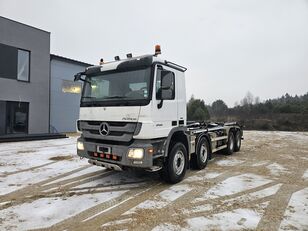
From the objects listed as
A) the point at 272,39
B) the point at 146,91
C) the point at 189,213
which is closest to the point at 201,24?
the point at 272,39

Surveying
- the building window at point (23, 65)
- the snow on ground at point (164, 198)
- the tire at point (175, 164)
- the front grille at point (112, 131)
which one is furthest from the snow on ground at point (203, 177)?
the building window at point (23, 65)

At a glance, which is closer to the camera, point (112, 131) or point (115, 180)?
point (112, 131)

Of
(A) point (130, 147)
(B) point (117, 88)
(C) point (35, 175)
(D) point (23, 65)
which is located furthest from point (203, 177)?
(D) point (23, 65)

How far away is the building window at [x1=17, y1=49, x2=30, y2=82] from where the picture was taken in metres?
16.7

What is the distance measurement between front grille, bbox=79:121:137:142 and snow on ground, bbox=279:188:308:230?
316 cm

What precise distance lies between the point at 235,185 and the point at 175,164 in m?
1.56

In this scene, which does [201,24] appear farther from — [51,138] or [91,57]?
[91,57]

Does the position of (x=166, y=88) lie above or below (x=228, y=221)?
above

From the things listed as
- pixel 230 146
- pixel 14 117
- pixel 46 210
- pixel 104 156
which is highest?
pixel 14 117

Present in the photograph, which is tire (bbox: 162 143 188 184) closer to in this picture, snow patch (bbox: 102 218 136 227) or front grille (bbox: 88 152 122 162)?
front grille (bbox: 88 152 122 162)

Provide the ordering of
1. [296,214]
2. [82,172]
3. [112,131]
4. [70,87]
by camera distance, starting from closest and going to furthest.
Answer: [296,214]
[112,131]
[82,172]
[70,87]

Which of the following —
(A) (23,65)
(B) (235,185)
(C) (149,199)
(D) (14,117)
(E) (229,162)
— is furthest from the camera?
(A) (23,65)

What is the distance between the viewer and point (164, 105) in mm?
5574

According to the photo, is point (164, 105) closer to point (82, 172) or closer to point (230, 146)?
point (82, 172)
